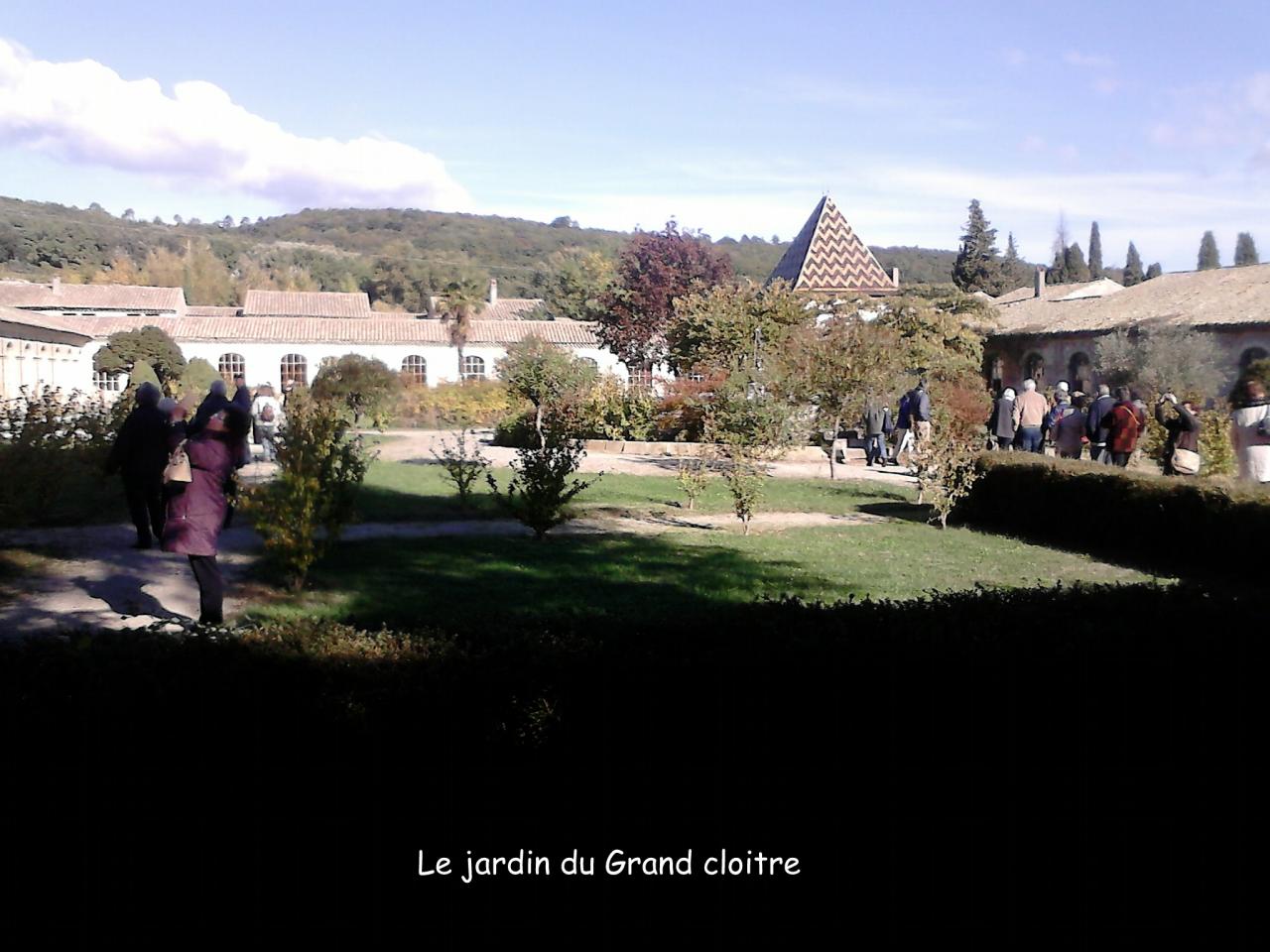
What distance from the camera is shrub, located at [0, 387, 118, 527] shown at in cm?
1179

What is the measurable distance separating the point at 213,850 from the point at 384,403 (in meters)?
30.8

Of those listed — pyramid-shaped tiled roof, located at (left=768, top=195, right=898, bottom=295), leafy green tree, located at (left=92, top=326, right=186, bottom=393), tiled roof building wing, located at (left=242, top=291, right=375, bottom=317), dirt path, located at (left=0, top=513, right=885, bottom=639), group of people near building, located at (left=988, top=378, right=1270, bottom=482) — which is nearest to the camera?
dirt path, located at (left=0, top=513, right=885, bottom=639)

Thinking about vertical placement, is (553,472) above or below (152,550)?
above

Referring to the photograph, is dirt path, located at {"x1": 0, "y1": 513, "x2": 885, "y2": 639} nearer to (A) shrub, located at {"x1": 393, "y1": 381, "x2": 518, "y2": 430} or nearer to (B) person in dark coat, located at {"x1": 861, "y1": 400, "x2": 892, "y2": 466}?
(B) person in dark coat, located at {"x1": 861, "y1": 400, "x2": 892, "y2": 466}

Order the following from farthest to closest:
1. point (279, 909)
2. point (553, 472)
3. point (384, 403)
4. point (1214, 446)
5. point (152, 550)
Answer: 1. point (384, 403)
2. point (1214, 446)
3. point (553, 472)
4. point (152, 550)
5. point (279, 909)

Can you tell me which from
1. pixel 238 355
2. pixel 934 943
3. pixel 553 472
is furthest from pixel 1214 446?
pixel 238 355

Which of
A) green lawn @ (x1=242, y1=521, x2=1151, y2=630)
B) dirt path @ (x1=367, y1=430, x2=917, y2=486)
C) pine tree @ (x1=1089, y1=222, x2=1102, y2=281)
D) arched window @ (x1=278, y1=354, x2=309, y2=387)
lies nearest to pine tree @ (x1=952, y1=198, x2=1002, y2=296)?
pine tree @ (x1=1089, y1=222, x2=1102, y2=281)

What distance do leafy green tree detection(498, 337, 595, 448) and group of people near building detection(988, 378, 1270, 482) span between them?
8893 millimetres

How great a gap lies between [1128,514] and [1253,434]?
260cm

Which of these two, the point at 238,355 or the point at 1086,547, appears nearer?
the point at 1086,547

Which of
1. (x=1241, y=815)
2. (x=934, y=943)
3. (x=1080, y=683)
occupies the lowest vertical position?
(x=934, y=943)

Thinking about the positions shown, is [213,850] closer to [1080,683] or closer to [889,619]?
[889,619]

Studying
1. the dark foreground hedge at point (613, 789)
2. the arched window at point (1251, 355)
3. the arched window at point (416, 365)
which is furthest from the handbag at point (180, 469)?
the arched window at point (416, 365)

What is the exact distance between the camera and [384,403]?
33.6 meters
